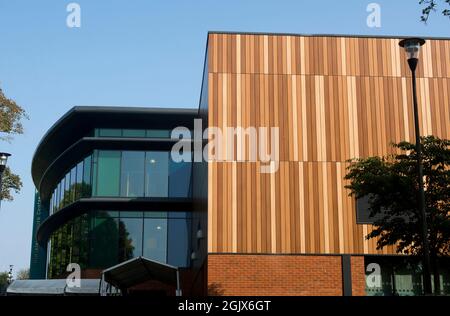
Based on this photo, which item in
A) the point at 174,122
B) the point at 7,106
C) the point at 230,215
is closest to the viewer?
the point at 230,215

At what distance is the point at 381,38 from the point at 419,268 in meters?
9.46

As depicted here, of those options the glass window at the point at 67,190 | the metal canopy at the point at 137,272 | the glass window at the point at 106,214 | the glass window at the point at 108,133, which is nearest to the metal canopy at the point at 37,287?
the metal canopy at the point at 137,272

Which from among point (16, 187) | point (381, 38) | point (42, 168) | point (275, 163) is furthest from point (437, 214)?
point (42, 168)

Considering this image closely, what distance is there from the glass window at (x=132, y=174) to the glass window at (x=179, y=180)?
6.68 ft

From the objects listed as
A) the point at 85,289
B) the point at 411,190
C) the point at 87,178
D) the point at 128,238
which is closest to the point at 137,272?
the point at 85,289

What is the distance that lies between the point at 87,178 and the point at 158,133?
223 inches

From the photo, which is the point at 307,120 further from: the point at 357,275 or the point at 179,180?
the point at 179,180

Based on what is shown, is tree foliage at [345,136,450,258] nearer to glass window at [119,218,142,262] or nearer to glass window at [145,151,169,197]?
glass window at [145,151,169,197]

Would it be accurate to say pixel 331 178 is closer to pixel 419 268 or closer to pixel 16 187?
pixel 419 268

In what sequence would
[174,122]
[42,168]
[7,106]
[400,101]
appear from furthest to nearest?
[42,168] < [174,122] < [7,106] < [400,101]

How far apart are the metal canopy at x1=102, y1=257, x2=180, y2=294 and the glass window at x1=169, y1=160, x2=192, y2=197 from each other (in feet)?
30.6

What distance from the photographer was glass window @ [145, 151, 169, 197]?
42.7 metres

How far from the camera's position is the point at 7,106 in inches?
1469

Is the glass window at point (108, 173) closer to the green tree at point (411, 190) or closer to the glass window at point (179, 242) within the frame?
the glass window at point (179, 242)
